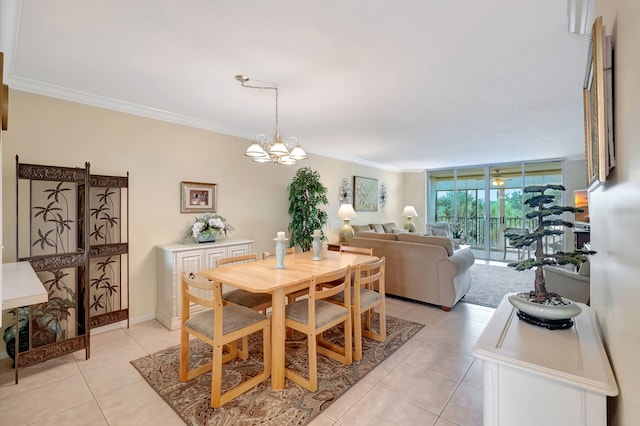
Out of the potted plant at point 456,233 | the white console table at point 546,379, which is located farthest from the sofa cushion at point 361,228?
the white console table at point 546,379

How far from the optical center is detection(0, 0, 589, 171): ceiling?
5.61ft

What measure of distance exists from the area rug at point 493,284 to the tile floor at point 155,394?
1469 millimetres

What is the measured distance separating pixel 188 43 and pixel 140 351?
2.68 metres

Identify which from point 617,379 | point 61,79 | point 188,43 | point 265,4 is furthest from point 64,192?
point 617,379

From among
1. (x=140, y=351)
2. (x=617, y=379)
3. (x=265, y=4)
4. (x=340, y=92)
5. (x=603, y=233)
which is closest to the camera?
(x=617, y=379)

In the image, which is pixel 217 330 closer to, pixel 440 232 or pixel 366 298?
pixel 366 298

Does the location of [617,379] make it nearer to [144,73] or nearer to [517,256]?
[144,73]

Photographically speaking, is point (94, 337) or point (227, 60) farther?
point (94, 337)

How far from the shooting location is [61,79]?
8.46 feet

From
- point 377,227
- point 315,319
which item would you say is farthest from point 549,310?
point 377,227

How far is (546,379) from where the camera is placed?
103 centimetres

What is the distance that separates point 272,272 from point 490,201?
6.98 metres

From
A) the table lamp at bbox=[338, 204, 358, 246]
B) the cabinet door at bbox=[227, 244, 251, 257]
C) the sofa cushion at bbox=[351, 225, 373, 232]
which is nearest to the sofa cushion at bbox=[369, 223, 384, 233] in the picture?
the sofa cushion at bbox=[351, 225, 373, 232]

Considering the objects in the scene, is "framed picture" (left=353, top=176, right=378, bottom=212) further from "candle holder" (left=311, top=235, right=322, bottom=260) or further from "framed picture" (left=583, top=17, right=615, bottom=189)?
"framed picture" (left=583, top=17, right=615, bottom=189)
